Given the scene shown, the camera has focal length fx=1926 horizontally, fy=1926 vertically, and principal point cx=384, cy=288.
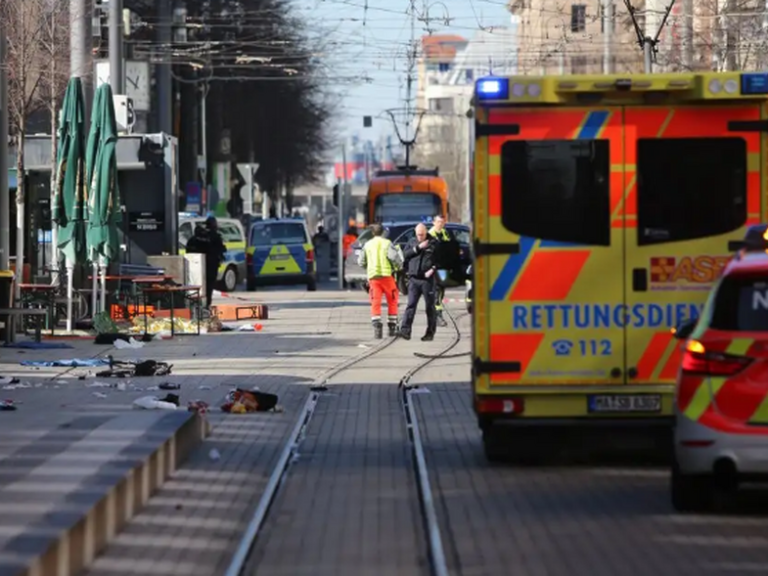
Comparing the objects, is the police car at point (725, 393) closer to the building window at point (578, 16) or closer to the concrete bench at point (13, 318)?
the concrete bench at point (13, 318)

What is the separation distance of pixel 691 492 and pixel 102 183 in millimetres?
18126

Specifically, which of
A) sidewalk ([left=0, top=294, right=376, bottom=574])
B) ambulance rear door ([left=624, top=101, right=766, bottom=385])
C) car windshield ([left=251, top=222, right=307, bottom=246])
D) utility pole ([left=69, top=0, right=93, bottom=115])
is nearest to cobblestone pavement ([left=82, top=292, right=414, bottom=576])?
sidewalk ([left=0, top=294, right=376, bottom=574])

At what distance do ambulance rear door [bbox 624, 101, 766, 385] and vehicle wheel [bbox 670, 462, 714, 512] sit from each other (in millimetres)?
2144

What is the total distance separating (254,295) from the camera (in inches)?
1908

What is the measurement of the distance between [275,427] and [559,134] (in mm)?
4497

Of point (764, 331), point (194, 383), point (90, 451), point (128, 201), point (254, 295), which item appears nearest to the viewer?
point (764, 331)

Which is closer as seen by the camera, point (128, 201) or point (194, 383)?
point (194, 383)

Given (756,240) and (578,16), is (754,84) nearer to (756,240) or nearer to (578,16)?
(756,240)

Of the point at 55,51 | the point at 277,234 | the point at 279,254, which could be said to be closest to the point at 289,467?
the point at 55,51

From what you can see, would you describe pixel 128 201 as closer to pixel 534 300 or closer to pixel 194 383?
pixel 194 383

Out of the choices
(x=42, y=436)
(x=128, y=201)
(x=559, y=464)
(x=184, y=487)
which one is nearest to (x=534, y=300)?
(x=559, y=464)

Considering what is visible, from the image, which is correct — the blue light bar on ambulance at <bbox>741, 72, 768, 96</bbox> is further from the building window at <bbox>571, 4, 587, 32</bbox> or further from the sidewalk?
the building window at <bbox>571, 4, 587, 32</bbox>

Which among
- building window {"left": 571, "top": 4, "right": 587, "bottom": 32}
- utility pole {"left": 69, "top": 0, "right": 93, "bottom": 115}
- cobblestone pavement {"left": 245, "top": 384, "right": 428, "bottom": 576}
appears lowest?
cobblestone pavement {"left": 245, "top": 384, "right": 428, "bottom": 576}

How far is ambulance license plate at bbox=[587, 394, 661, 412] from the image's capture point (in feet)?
43.5
